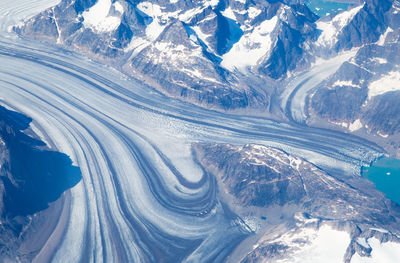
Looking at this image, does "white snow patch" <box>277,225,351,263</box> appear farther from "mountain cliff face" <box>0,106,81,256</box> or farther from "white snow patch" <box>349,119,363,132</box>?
"mountain cliff face" <box>0,106,81,256</box>

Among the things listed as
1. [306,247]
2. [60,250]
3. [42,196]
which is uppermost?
[306,247]

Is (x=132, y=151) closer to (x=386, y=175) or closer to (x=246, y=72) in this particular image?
(x=246, y=72)

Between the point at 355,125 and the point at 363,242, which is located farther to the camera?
the point at 355,125

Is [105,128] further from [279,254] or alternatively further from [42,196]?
[279,254]

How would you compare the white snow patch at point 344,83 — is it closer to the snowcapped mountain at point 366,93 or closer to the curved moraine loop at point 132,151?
the snowcapped mountain at point 366,93

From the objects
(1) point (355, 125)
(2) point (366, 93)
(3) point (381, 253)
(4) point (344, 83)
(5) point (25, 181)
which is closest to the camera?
(3) point (381, 253)

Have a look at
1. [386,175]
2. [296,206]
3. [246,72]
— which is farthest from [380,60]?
[296,206]

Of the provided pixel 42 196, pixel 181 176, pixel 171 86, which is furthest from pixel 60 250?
pixel 171 86
